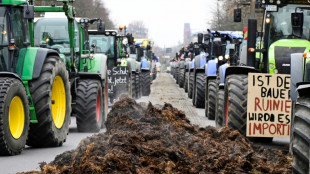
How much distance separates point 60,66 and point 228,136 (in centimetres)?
376

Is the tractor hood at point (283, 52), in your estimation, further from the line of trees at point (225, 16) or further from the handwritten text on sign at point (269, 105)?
the line of trees at point (225, 16)

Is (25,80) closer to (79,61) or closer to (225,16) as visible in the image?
(79,61)

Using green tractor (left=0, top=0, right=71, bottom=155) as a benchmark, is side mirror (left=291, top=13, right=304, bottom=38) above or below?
above

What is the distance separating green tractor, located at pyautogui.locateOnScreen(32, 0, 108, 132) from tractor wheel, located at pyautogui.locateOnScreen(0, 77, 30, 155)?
3511 millimetres

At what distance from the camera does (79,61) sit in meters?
16.4

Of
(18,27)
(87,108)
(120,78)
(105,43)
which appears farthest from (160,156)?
(105,43)

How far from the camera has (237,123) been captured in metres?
11.4

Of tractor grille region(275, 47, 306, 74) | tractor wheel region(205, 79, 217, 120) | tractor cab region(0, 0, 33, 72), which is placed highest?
tractor cab region(0, 0, 33, 72)

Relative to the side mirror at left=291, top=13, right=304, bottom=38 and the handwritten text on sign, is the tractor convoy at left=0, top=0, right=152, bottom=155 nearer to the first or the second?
the handwritten text on sign

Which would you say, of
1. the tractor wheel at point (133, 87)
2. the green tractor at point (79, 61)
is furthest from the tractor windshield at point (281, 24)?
the tractor wheel at point (133, 87)

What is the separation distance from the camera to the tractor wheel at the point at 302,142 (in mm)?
5484

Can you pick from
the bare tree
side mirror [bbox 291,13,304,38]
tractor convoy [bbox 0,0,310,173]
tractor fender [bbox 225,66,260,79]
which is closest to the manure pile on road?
tractor convoy [bbox 0,0,310,173]

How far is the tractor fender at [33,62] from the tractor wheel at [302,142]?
20.6ft

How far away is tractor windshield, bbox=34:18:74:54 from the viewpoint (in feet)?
52.1
